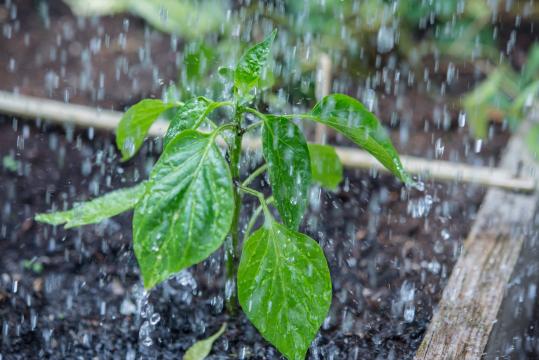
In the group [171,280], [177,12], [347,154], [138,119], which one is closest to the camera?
[138,119]

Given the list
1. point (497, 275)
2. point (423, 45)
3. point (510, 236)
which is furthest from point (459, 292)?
point (423, 45)

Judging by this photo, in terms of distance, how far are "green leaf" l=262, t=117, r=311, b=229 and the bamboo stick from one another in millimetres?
790

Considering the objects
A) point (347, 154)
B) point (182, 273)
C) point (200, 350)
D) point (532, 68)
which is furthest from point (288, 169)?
point (532, 68)

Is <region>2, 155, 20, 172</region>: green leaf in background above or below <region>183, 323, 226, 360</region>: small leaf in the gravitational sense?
above

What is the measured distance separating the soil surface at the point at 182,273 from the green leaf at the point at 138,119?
0.43 metres

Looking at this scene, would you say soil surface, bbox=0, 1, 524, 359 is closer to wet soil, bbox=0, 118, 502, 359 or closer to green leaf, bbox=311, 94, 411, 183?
wet soil, bbox=0, 118, 502, 359

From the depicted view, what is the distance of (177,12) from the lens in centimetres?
254

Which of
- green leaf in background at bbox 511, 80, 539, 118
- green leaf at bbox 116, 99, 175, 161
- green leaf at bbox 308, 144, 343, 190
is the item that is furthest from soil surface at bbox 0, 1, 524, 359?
green leaf at bbox 116, 99, 175, 161

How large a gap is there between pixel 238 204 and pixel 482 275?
0.56m

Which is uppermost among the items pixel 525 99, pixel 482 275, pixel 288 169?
pixel 525 99

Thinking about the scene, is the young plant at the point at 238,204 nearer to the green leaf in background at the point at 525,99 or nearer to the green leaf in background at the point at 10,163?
→ the green leaf in background at the point at 10,163

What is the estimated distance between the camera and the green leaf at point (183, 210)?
96cm

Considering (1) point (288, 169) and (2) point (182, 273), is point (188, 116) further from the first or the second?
(2) point (182, 273)

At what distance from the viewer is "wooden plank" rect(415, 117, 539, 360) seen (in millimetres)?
1341
